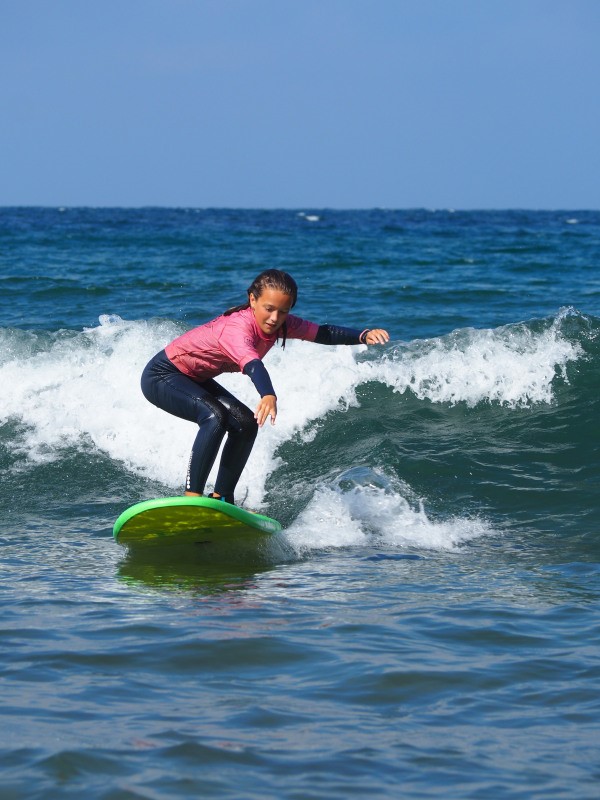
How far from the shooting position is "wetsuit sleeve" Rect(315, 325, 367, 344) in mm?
6141

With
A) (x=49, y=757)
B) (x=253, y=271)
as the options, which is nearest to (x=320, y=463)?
(x=49, y=757)

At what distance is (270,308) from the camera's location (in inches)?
225

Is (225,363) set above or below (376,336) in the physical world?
below

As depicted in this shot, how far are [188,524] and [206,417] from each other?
64 cm

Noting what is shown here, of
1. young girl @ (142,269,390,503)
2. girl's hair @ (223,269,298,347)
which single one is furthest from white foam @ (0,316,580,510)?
girl's hair @ (223,269,298,347)

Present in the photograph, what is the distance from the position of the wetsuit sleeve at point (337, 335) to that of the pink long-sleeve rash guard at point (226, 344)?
4cm

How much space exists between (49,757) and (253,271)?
17.7 metres

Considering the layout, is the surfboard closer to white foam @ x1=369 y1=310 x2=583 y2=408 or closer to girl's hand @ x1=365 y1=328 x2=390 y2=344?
girl's hand @ x1=365 y1=328 x2=390 y2=344

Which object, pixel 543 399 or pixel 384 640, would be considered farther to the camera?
pixel 543 399

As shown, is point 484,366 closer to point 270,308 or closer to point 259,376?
point 270,308

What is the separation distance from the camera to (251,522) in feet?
20.0

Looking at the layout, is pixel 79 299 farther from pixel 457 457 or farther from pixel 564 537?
pixel 564 537

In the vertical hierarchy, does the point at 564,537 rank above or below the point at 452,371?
below

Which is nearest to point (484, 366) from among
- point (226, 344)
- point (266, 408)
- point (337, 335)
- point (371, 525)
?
point (371, 525)
